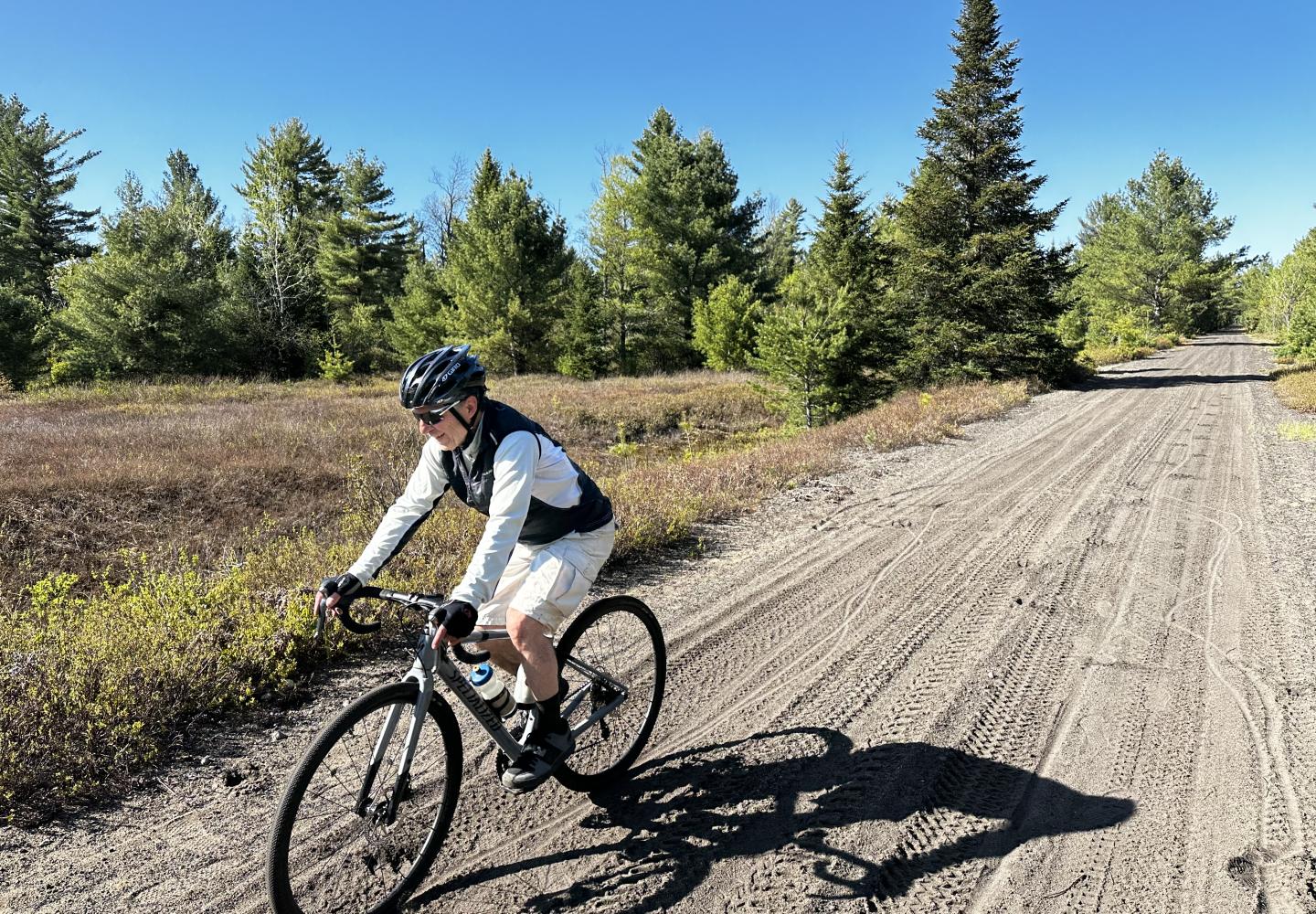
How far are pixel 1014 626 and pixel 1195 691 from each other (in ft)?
4.02

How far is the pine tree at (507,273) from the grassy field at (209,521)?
10665 millimetres

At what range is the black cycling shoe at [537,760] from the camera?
3.03 metres

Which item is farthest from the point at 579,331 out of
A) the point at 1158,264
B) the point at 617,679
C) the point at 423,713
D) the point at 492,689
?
the point at 1158,264

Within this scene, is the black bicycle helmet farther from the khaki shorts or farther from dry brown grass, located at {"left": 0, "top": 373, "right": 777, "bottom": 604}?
dry brown grass, located at {"left": 0, "top": 373, "right": 777, "bottom": 604}

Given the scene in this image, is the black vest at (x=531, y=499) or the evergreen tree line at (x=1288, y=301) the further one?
the evergreen tree line at (x=1288, y=301)

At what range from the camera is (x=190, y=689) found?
3.97 m

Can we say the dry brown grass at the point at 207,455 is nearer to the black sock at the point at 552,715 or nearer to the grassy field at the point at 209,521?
the grassy field at the point at 209,521

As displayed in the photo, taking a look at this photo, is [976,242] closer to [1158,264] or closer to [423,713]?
[423,713]

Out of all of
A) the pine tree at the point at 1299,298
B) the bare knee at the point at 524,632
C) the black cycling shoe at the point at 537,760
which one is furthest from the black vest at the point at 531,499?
the pine tree at the point at 1299,298

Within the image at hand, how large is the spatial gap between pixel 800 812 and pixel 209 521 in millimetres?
9910

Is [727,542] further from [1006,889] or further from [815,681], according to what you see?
[1006,889]

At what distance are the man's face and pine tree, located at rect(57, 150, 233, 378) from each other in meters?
32.4

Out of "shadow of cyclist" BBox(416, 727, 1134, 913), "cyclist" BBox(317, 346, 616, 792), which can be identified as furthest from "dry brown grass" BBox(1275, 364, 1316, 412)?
"cyclist" BBox(317, 346, 616, 792)

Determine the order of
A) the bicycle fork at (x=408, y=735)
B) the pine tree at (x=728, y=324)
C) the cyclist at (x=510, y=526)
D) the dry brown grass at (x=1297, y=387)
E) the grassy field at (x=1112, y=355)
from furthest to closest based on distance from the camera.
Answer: the grassy field at (x=1112, y=355), the pine tree at (x=728, y=324), the dry brown grass at (x=1297, y=387), the cyclist at (x=510, y=526), the bicycle fork at (x=408, y=735)
